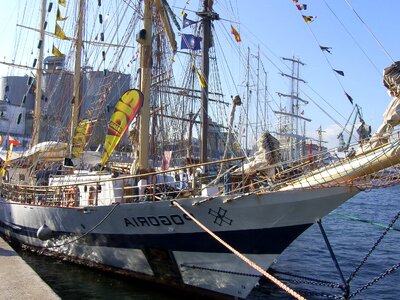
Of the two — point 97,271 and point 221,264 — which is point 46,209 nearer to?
point 97,271

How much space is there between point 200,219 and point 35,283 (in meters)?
3.94

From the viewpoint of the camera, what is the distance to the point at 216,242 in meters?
10.6

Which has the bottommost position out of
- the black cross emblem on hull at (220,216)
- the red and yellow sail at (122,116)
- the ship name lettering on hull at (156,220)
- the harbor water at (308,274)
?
the harbor water at (308,274)

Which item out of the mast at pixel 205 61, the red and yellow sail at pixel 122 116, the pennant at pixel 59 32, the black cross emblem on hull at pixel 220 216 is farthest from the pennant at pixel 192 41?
the black cross emblem on hull at pixel 220 216

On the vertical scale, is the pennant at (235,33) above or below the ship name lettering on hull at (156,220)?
above

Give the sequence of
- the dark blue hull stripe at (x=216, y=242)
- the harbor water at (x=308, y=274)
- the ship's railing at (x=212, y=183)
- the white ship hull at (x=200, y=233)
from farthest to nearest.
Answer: the harbor water at (x=308, y=274) → the dark blue hull stripe at (x=216, y=242) → the white ship hull at (x=200, y=233) → the ship's railing at (x=212, y=183)

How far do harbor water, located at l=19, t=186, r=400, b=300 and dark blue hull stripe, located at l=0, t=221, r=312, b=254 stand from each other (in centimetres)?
122

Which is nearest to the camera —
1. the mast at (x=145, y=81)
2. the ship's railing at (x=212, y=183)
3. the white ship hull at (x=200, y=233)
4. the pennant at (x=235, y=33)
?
the ship's railing at (x=212, y=183)

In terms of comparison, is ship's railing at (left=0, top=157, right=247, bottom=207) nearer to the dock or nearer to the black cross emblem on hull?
the black cross emblem on hull

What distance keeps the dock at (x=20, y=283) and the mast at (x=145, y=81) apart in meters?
4.85

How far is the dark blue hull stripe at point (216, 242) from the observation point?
32.9ft

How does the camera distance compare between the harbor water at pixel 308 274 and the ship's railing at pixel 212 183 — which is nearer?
the ship's railing at pixel 212 183

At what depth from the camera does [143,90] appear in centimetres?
1393

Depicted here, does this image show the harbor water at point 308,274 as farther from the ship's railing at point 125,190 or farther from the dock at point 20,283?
the ship's railing at point 125,190
